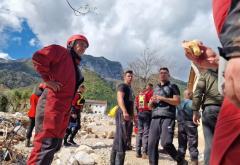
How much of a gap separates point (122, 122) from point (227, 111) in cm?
462

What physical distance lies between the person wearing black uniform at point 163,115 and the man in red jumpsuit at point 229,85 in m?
4.37

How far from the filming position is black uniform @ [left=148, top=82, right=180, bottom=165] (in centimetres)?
588

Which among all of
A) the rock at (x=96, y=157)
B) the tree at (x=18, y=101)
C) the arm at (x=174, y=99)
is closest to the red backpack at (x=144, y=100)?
the rock at (x=96, y=157)

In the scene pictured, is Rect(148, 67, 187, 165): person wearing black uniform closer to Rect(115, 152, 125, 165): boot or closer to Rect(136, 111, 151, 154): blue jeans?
Rect(115, 152, 125, 165): boot

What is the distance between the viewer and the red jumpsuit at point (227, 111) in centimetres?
A: 118

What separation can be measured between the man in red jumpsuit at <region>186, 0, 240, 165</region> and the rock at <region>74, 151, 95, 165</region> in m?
5.80

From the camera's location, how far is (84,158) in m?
7.25

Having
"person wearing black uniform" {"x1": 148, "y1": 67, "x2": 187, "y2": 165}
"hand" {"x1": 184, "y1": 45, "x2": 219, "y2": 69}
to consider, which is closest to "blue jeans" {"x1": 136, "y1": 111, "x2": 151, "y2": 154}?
"person wearing black uniform" {"x1": 148, "y1": 67, "x2": 187, "y2": 165}

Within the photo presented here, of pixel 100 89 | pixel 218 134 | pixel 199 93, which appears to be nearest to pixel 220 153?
pixel 218 134

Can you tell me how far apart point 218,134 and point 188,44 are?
576 mm

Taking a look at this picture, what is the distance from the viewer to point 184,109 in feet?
25.2

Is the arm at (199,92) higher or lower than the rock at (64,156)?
higher

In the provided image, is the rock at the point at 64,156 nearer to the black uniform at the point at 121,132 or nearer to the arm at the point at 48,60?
the black uniform at the point at 121,132

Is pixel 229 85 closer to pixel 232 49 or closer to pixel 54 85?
pixel 232 49
